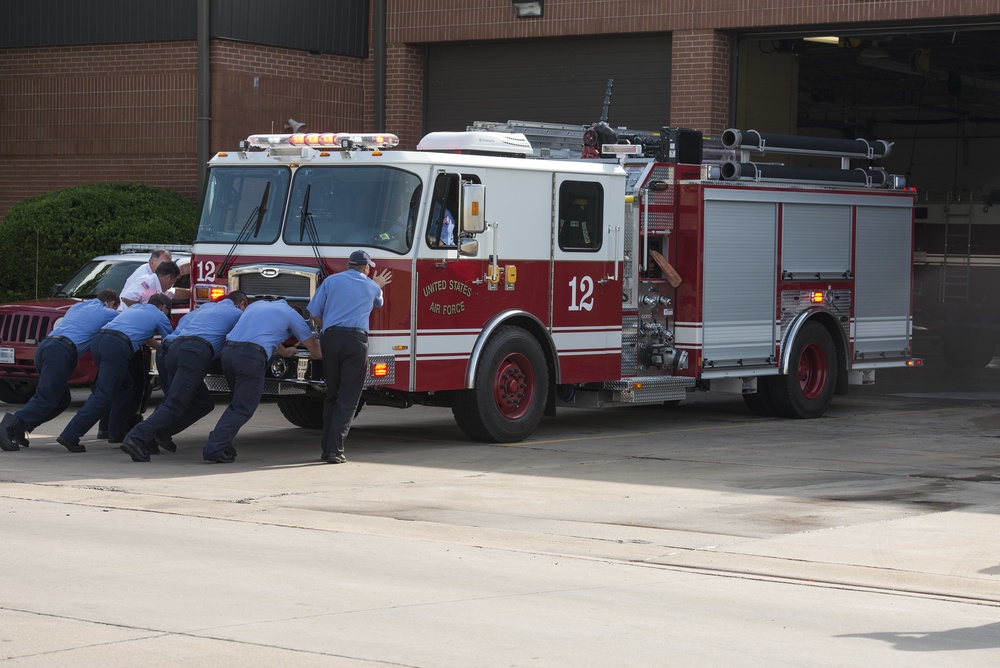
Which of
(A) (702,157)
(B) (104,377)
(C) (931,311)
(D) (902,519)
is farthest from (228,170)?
(C) (931,311)

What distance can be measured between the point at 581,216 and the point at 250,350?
385 cm

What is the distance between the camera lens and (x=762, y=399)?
17.8 m

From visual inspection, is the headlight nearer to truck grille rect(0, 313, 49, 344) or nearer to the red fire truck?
the red fire truck

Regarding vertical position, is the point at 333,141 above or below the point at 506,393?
above

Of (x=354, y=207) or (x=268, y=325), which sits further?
(x=354, y=207)

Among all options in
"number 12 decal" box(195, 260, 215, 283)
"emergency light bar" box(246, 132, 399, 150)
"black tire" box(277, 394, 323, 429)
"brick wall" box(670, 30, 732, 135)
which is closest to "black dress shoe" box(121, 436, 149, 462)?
"number 12 decal" box(195, 260, 215, 283)

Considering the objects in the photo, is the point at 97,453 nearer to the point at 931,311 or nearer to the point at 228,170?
the point at 228,170

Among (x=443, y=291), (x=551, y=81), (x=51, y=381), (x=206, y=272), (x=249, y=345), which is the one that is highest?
(x=551, y=81)

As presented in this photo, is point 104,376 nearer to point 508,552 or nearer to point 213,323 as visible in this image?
point 213,323

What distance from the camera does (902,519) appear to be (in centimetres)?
1072

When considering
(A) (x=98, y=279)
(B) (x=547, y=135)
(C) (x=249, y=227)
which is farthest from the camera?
(A) (x=98, y=279)

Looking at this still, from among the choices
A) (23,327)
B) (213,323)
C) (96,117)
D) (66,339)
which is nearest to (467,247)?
(213,323)

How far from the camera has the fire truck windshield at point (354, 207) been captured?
44.4 feet

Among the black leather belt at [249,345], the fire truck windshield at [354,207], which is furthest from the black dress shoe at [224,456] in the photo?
the fire truck windshield at [354,207]
